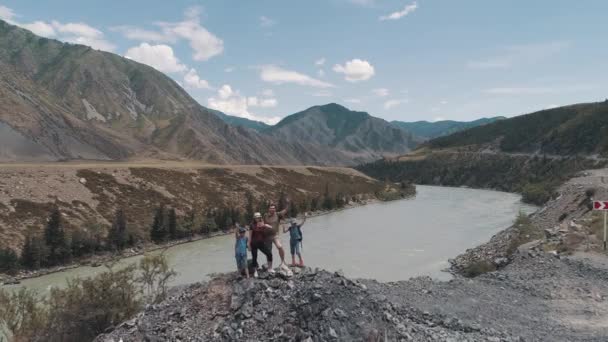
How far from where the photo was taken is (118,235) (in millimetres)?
63844

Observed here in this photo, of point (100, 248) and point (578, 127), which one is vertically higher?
point (578, 127)

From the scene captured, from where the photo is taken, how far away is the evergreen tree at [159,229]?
230ft

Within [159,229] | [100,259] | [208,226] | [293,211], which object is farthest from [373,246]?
[293,211]

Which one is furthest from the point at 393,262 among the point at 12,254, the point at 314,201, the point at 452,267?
the point at 314,201

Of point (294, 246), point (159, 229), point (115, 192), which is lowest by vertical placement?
point (159, 229)

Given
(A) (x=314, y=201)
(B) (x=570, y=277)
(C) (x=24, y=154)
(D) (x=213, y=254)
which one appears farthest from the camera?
(C) (x=24, y=154)

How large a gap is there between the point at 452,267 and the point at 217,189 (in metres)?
74.7

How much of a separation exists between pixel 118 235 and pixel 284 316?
54471 mm

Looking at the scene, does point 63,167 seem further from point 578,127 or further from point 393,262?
point 578,127

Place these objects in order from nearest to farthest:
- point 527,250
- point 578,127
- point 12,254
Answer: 1. point 527,250
2. point 12,254
3. point 578,127

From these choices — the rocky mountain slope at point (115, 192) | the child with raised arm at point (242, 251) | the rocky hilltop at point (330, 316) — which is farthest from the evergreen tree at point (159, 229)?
the child with raised arm at point (242, 251)

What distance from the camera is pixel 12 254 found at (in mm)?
51312

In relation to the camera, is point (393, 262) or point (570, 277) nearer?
point (570, 277)

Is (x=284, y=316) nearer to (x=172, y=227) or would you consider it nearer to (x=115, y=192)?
(x=172, y=227)
